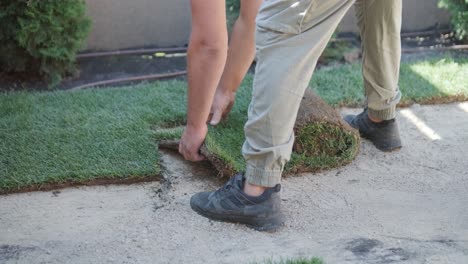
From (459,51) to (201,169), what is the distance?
3.27m

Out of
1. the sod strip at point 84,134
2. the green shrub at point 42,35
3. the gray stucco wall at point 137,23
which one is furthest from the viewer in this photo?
the gray stucco wall at point 137,23

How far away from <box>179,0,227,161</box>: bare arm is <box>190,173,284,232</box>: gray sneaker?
37 centimetres

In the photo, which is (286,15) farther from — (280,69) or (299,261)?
(299,261)

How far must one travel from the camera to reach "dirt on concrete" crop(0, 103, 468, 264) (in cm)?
267

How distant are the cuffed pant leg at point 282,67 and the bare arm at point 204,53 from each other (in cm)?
26

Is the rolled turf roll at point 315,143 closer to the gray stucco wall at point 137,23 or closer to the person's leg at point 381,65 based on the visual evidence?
the person's leg at point 381,65

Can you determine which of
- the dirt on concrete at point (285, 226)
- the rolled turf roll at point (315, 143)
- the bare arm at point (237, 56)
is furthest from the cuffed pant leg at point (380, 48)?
the bare arm at point (237, 56)

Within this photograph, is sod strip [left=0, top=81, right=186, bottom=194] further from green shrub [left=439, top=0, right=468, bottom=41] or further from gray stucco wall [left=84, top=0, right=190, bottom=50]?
green shrub [left=439, top=0, right=468, bottom=41]

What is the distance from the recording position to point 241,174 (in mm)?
2939

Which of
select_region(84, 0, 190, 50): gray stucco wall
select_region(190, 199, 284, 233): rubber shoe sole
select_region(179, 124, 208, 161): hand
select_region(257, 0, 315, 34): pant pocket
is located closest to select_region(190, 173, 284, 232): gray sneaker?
select_region(190, 199, 284, 233): rubber shoe sole

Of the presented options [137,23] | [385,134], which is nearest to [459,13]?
[385,134]

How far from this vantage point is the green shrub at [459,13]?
18.6 ft

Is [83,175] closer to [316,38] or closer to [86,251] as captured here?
[86,251]

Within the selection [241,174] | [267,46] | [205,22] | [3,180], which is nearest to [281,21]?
[267,46]
